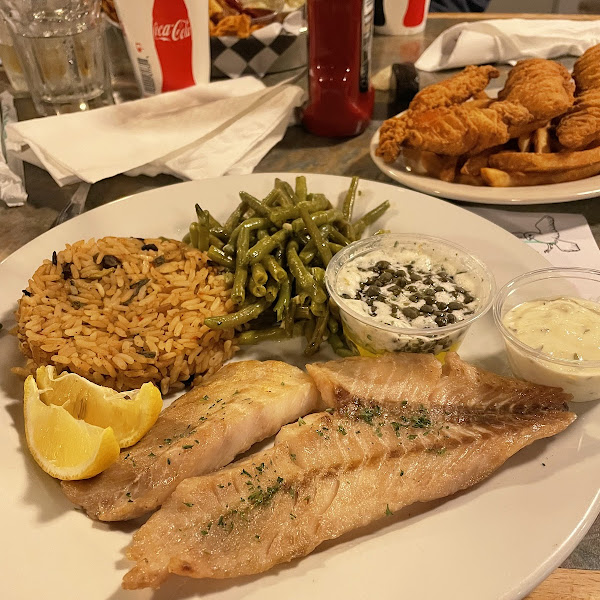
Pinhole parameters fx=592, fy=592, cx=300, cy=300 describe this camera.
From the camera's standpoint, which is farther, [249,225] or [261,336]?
[249,225]

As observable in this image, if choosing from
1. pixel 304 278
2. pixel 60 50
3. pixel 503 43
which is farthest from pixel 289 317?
pixel 503 43

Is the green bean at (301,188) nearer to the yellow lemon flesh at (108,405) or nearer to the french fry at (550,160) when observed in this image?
the french fry at (550,160)

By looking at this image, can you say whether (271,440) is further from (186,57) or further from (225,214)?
(186,57)

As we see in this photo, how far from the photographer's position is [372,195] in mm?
3199

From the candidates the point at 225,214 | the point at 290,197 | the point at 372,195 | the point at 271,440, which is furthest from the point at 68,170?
the point at 271,440

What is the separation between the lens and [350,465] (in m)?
1.86

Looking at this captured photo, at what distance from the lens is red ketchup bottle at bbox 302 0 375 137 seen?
3512mm

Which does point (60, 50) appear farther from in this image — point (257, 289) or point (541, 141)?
point (541, 141)

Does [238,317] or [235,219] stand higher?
[235,219]

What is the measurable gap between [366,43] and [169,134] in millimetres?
1366

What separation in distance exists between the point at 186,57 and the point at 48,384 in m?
2.72

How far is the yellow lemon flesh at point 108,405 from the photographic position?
2006 mm

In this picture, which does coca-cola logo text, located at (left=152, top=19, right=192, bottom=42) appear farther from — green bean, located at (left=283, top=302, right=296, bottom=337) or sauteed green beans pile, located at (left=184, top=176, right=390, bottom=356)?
green bean, located at (left=283, top=302, right=296, bottom=337)

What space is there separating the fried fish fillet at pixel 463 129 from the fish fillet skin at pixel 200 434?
168 centimetres
